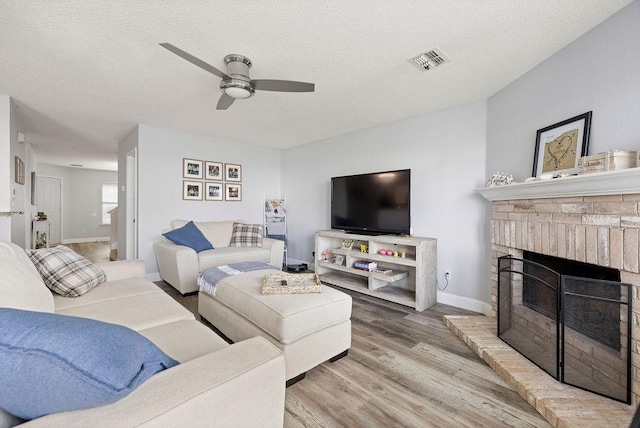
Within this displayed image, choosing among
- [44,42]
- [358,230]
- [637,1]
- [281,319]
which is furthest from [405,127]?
[44,42]

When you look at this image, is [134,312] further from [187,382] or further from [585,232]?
[585,232]

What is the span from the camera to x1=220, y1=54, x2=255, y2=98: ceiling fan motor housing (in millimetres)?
2146

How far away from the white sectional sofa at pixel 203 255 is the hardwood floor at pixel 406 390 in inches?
80.1

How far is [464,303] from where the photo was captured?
3018 millimetres

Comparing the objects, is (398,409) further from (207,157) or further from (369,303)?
(207,157)

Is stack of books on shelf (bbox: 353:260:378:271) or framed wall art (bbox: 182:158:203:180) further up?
framed wall art (bbox: 182:158:203:180)

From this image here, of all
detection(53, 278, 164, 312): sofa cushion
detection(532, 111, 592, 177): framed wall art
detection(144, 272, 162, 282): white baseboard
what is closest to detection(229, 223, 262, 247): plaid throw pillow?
detection(144, 272, 162, 282): white baseboard

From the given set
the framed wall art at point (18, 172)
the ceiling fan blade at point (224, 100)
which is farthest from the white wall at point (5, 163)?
the ceiling fan blade at point (224, 100)

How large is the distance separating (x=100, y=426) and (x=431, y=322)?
104 inches

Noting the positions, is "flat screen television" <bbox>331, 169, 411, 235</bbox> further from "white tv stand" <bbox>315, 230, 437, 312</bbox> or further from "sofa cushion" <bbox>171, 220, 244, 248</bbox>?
"sofa cushion" <bbox>171, 220, 244, 248</bbox>

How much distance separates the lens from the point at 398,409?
153cm

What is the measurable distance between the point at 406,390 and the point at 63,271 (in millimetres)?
2337

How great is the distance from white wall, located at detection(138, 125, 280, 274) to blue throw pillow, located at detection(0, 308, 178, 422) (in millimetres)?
3753

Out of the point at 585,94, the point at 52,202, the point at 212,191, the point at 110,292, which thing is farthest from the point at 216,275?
the point at 52,202
